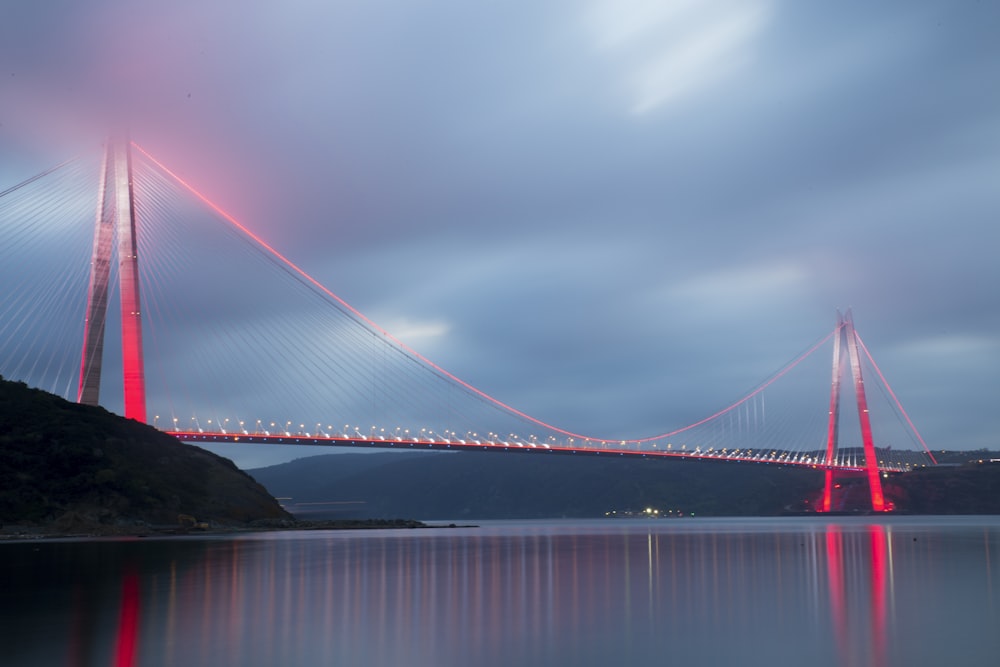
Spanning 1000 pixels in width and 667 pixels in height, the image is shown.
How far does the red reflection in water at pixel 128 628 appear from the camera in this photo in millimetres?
12023

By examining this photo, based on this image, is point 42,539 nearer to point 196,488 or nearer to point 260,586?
point 196,488

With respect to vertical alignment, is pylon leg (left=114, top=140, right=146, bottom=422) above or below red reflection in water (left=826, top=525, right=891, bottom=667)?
above

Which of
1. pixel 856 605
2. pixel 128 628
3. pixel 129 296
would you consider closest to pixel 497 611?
pixel 128 628

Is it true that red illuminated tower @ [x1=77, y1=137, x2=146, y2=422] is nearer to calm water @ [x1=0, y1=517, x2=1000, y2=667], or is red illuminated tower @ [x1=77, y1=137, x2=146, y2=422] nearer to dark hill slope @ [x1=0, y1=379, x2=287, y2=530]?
dark hill slope @ [x1=0, y1=379, x2=287, y2=530]

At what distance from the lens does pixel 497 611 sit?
17672mm

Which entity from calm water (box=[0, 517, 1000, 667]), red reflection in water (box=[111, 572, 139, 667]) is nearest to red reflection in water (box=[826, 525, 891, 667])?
calm water (box=[0, 517, 1000, 667])

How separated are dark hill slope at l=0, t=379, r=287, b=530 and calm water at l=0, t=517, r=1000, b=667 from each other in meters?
25.3

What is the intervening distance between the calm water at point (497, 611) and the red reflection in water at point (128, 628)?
0.05 metres

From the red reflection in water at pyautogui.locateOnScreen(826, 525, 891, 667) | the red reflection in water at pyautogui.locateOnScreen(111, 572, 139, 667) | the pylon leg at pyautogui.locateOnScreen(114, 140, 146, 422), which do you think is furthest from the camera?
the pylon leg at pyautogui.locateOnScreen(114, 140, 146, 422)

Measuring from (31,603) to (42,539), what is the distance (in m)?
33.6

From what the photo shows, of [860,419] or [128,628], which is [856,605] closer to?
[128,628]

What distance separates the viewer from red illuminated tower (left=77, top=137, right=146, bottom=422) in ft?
193

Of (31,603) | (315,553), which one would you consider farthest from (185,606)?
(315,553)

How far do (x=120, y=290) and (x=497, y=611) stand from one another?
1939 inches
